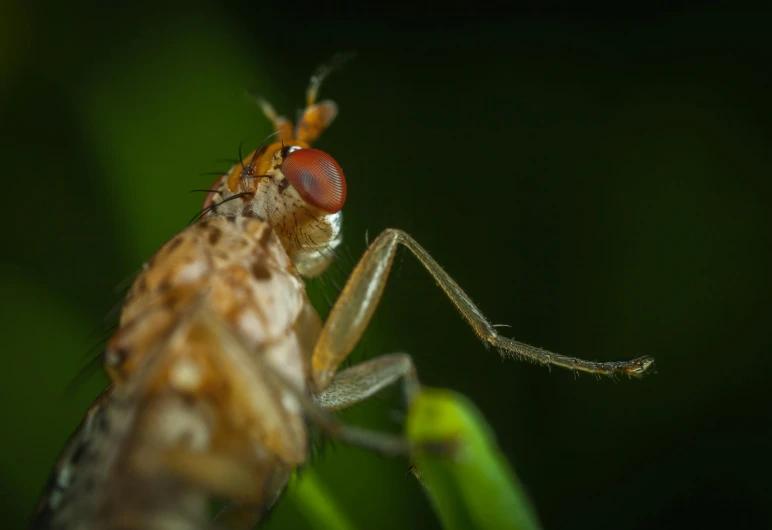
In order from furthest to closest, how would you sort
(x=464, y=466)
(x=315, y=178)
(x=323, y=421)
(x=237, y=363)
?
(x=315, y=178), (x=237, y=363), (x=323, y=421), (x=464, y=466)

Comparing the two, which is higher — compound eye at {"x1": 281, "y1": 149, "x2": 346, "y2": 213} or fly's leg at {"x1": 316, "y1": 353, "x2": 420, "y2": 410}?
compound eye at {"x1": 281, "y1": 149, "x2": 346, "y2": 213}

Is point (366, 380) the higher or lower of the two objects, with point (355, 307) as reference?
lower

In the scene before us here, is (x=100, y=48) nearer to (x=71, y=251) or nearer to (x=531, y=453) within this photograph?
(x=71, y=251)

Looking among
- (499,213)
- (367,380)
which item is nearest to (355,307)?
(367,380)

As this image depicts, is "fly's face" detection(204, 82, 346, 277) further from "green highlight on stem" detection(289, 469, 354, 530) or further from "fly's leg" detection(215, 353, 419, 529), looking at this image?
"green highlight on stem" detection(289, 469, 354, 530)

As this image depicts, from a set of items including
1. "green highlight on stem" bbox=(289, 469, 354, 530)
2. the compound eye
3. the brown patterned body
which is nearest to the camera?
the brown patterned body

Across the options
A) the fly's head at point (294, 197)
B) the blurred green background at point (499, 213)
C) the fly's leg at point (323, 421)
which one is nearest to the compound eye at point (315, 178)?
the fly's head at point (294, 197)

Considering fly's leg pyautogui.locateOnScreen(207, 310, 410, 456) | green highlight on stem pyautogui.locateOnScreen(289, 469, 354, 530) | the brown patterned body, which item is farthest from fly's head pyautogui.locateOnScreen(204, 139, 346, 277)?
green highlight on stem pyautogui.locateOnScreen(289, 469, 354, 530)

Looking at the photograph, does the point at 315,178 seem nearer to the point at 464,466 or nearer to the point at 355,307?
the point at 355,307
